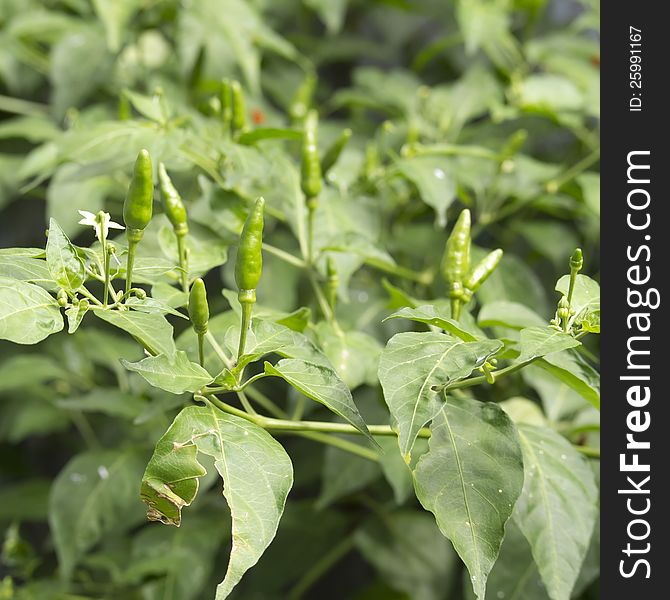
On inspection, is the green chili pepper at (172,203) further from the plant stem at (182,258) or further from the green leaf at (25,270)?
the green leaf at (25,270)

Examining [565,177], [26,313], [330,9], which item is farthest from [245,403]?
[330,9]

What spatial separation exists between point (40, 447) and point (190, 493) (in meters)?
1.15

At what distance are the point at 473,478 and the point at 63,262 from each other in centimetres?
32

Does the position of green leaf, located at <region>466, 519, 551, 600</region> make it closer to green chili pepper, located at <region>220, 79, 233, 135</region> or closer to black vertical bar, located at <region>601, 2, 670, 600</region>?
black vertical bar, located at <region>601, 2, 670, 600</region>

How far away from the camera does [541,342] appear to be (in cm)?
63

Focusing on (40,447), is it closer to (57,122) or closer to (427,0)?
(57,122)

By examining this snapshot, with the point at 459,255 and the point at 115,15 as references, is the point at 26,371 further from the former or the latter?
the point at 459,255

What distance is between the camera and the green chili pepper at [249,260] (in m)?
0.61

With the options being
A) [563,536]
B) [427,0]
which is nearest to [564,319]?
[563,536]

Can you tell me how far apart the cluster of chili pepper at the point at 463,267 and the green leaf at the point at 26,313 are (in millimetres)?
314

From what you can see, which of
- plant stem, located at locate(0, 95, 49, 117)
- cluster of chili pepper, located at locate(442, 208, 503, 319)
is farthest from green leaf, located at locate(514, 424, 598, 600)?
plant stem, located at locate(0, 95, 49, 117)

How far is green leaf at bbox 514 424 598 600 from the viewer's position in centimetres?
71

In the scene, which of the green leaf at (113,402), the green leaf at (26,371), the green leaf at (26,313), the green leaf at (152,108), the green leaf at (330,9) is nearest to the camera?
the green leaf at (26,313)

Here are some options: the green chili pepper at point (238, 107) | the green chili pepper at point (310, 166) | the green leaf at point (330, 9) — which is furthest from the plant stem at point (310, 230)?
the green leaf at point (330, 9)
